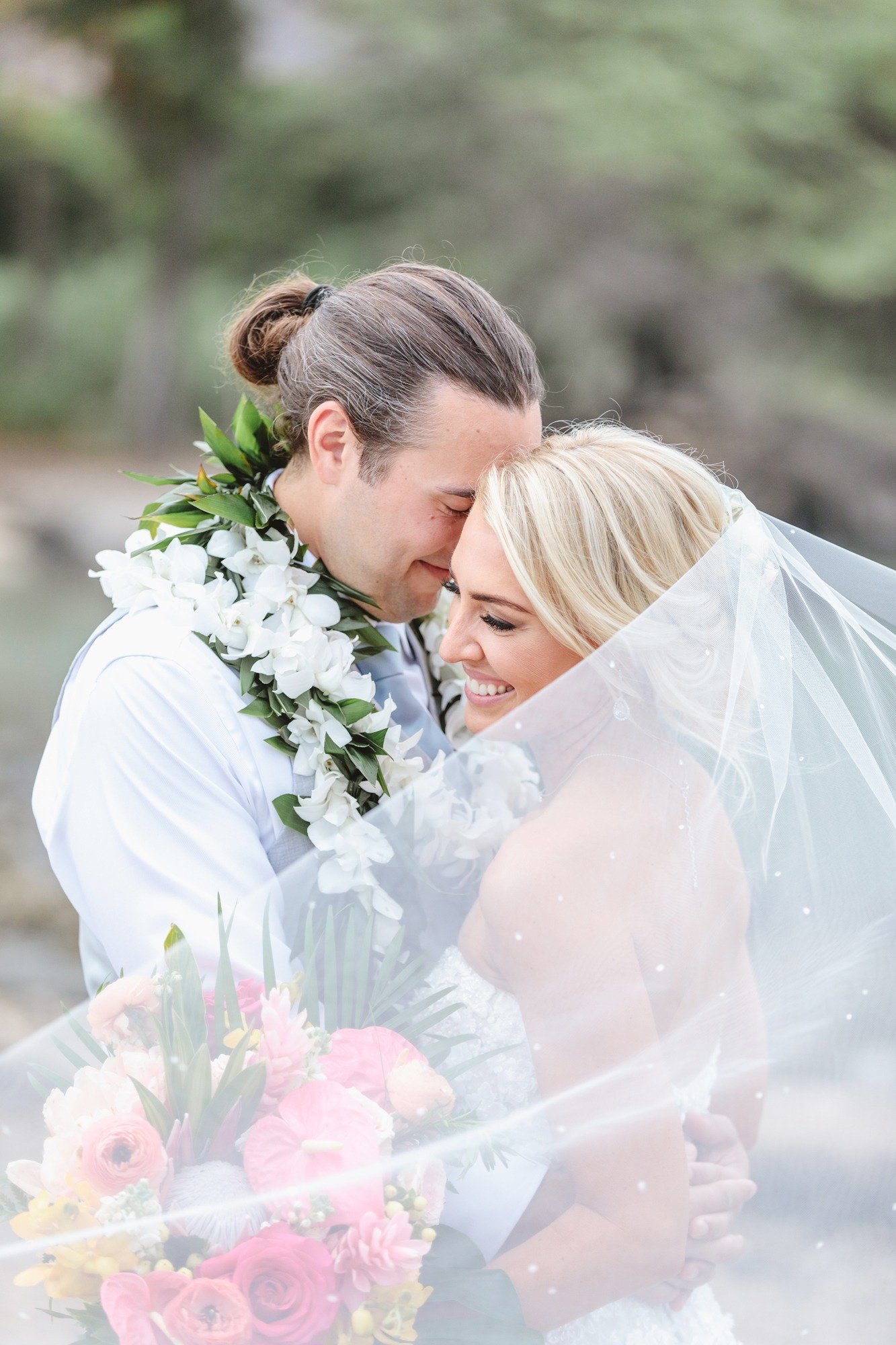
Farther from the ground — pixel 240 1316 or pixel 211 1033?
pixel 211 1033

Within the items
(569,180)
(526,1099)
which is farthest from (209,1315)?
(569,180)

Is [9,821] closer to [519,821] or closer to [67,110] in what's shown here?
[519,821]

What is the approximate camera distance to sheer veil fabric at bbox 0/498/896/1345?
1.55 m

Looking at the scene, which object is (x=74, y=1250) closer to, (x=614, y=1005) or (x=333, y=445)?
(x=614, y=1005)

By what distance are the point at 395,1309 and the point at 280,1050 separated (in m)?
0.32

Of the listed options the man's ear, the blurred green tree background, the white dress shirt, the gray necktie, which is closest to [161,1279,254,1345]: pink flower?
the white dress shirt

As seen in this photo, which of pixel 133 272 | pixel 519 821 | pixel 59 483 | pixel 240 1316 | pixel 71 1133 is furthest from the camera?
pixel 133 272

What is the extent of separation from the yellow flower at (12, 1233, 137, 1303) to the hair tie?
1840 millimetres

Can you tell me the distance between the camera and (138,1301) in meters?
1.35

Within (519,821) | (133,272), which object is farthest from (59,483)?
(519,821)

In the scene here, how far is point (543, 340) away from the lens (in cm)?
1356

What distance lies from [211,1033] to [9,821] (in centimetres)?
792

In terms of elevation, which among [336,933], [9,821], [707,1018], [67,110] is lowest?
[707,1018]

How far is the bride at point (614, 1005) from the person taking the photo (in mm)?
1554
